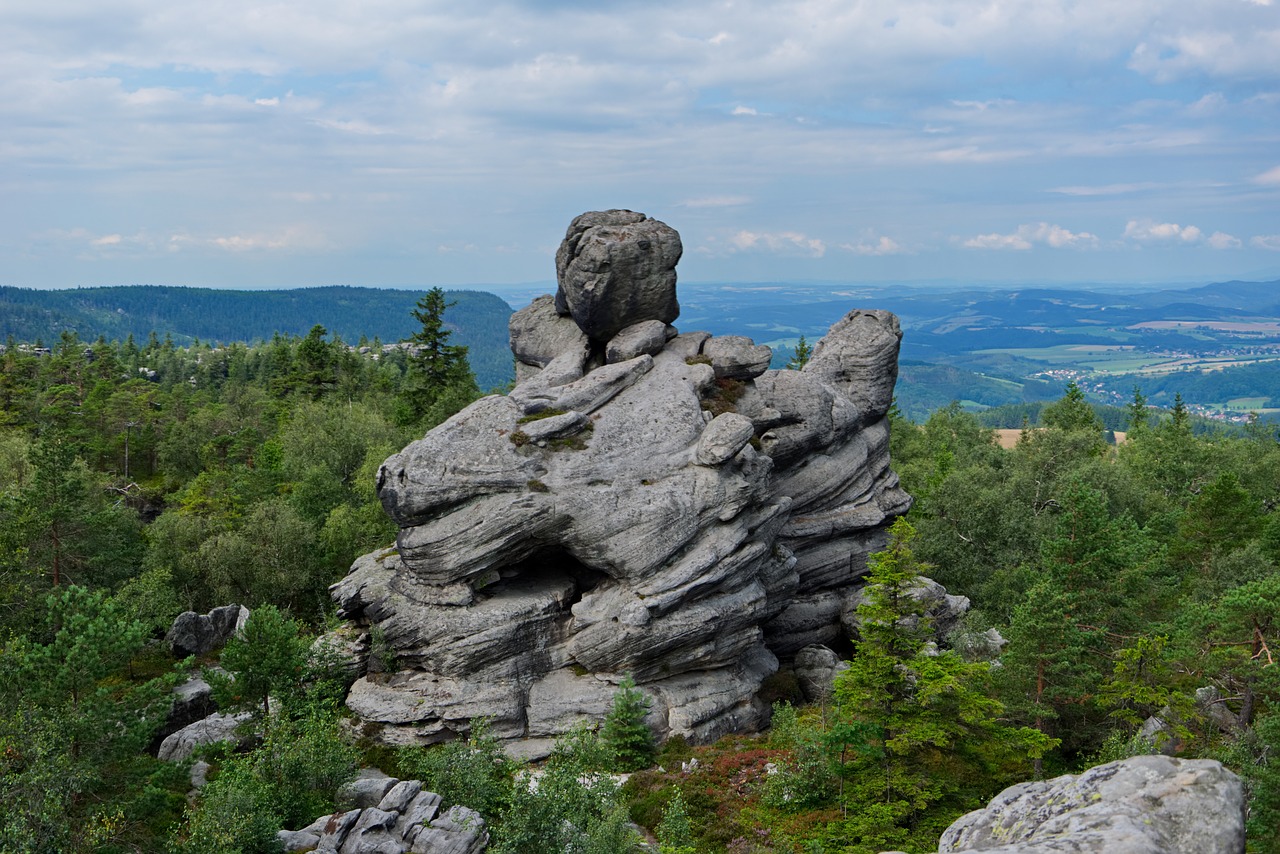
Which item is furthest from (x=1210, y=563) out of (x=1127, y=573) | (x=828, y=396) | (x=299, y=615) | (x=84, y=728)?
(x=84, y=728)

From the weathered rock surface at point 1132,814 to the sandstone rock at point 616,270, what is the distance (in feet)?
105

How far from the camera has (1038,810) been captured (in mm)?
14750

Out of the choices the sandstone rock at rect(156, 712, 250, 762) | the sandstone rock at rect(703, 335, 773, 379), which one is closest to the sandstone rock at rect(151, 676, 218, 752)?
the sandstone rock at rect(156, 712, 250, 762)

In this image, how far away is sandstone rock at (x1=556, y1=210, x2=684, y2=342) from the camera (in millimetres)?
43062

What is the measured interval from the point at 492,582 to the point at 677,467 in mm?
8864

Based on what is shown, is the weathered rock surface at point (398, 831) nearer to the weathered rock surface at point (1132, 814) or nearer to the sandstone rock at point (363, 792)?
the sandstone rock at point (363, 792)

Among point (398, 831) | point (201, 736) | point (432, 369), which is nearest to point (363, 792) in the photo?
point (398, 831)

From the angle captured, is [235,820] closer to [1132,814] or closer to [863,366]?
[1132,814]

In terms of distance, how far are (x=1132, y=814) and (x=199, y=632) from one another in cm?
4062

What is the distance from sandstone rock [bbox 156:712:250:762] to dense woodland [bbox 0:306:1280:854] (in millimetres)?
1106

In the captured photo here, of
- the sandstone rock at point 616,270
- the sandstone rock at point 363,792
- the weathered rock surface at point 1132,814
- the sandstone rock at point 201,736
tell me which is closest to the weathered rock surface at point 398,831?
the sandstone rock at point 363,792

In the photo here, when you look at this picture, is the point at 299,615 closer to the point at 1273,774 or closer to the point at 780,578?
the point at 780,578

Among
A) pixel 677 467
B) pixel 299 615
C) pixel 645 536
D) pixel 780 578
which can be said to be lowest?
pixel 299 615

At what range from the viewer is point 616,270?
142 feet
